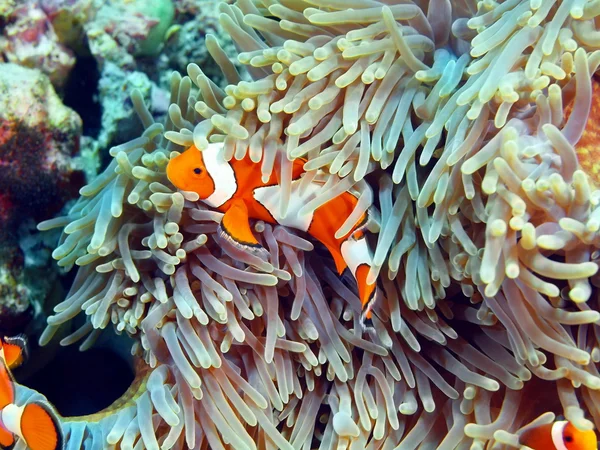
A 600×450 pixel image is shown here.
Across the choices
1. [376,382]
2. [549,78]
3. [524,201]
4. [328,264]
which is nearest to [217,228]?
[328,264]

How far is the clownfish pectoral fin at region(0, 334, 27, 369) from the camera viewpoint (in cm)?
123

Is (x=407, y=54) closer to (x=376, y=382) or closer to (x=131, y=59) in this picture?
(x=376, y=382)

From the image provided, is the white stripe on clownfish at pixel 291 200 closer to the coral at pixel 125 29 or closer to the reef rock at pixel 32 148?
the reef rock at pixel 32 148

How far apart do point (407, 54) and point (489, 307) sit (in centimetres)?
57

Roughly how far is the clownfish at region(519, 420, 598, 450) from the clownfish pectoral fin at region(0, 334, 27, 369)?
119cm

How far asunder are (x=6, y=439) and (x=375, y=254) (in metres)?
0.94

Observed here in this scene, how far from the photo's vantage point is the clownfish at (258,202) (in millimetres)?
1107

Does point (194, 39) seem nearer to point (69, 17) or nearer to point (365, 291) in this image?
point (69, 17)

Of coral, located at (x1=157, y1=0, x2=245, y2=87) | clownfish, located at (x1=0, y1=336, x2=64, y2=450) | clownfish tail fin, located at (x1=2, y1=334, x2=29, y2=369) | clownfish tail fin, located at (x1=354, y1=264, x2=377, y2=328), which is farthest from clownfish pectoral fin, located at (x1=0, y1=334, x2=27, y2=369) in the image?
coral, located at (x1=157, y1=0, x2=245, y2=87)

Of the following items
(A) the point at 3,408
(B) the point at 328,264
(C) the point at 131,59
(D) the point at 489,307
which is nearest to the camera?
(D) the point at 489,307

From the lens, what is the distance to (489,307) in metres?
1.02

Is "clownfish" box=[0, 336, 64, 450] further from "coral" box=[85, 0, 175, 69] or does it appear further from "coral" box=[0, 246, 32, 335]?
"coral" box=[85, 0, 175, 69]

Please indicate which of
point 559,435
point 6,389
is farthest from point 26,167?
point 559,435

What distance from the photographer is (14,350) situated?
4.07 feet
